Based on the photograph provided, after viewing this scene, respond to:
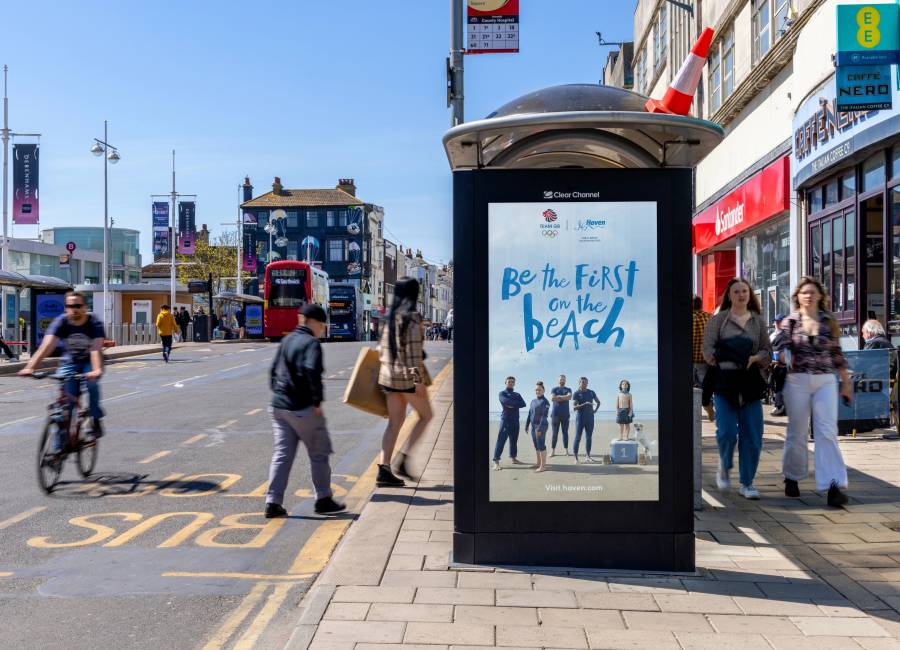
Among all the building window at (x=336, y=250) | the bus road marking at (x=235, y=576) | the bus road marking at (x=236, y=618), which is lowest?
the bus road marking at (x=236, y=618)

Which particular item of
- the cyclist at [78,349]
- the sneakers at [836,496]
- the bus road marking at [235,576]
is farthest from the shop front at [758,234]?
the bus road marking at [235,576]

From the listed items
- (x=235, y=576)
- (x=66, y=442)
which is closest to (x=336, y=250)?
(x=66, y=442)

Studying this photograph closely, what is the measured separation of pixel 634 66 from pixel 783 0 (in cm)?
2077

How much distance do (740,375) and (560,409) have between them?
2.72 meters

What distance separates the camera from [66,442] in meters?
8.16

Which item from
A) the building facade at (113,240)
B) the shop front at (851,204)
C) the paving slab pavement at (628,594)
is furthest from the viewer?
the building facade at (113,240)

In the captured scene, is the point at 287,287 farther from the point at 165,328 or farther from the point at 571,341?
the point at 571,341

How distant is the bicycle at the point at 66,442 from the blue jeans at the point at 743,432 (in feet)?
17.4

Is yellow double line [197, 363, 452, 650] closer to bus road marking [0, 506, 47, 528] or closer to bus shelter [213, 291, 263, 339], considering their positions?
bus road marking [0, 506, 47, 528]

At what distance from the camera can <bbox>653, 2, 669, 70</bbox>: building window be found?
96.6 feet

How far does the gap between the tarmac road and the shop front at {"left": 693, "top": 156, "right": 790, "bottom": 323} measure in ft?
31.5

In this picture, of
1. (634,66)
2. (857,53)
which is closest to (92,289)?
(634,66)

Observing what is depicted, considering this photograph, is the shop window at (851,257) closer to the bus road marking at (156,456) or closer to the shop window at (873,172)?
the shop window at (873,172)

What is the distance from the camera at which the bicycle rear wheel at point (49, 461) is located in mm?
7848
